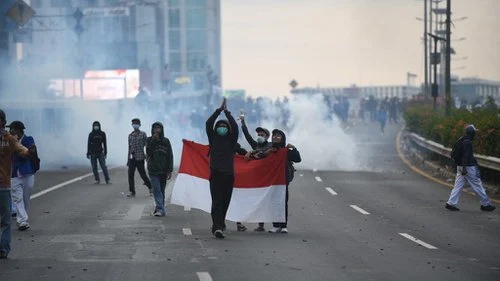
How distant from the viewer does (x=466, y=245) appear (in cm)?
1731

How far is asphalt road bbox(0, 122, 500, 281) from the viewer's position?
13883mm

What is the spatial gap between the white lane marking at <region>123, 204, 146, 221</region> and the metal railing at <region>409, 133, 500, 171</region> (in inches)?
398

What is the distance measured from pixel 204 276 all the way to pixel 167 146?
9.16 m

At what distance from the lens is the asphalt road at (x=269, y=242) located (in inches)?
547

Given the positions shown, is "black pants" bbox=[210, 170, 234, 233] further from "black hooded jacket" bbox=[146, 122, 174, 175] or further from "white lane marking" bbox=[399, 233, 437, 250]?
"black hooded jacket" bbox=[146, 122, 174, 175]

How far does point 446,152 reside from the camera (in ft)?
125

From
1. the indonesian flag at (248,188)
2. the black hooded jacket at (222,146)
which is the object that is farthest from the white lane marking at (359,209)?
the black hooded jacket at (222,146)

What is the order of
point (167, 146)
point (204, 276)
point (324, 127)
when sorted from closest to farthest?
point (204, 276) < point (167, 146) < point (324, 127)

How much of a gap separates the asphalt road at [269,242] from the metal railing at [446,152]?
182cm

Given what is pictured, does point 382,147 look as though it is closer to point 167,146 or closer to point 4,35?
point 4,35

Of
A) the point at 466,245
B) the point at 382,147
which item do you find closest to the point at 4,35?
the point at 382,147

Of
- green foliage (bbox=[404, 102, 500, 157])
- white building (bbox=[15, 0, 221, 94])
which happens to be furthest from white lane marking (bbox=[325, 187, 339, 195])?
white building (bbox=[15, 0, 221, 94])

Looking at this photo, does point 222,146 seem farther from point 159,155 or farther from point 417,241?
point 159,155

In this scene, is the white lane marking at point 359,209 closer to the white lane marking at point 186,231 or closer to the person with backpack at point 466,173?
the person with backpack at point 466,173
